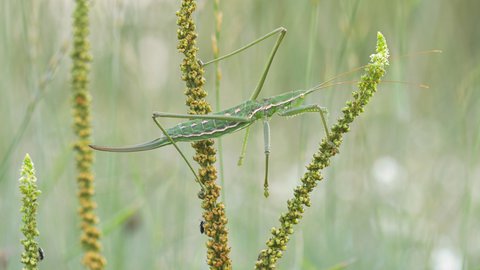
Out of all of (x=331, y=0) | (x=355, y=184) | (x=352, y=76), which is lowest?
(x=355, y=184)

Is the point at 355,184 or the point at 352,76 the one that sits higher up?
the point at 352,76

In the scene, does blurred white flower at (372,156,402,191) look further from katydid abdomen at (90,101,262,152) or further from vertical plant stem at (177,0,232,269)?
vertical plant stem at (177,0,232,269)

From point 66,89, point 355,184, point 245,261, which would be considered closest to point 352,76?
point 355,184

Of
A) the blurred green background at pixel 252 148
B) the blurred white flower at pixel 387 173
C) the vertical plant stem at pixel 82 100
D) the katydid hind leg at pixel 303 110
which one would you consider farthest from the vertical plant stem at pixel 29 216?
the blurred white flower at pixel 387 173

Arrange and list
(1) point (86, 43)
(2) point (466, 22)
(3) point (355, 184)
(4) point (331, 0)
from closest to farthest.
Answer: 1. (1) point (86, 43)
2. (3) point (355, 184)
3. (4) point (331, 0)
4. (2) point (466, 22)

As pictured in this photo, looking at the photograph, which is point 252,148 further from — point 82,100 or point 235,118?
point 82,100

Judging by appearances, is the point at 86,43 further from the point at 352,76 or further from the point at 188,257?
the point at 352,76

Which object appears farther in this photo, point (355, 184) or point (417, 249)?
point (355, 184)
